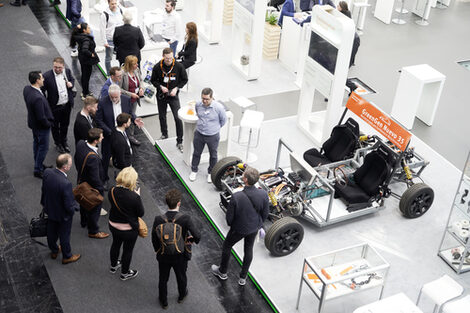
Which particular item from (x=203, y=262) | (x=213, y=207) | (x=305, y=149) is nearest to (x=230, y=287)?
(x=203, y=262)

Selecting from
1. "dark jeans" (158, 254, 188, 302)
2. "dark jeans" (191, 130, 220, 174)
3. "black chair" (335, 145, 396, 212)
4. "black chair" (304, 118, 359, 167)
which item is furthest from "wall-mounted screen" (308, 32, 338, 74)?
"dark jeans" (158, 254, 188, 302)

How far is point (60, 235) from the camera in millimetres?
7141

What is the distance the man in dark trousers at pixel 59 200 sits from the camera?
6707 mm

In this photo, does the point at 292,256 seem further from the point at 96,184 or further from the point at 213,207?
the point at 96,184

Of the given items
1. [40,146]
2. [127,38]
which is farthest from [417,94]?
[40,146]

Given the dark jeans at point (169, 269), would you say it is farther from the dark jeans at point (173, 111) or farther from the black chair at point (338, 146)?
the dark jeans at point (173, 111)

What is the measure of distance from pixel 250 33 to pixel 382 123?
403cm

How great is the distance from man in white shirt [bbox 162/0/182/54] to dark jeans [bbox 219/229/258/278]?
5144 millimetres

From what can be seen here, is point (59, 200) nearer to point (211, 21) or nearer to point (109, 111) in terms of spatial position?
point (109, 111)

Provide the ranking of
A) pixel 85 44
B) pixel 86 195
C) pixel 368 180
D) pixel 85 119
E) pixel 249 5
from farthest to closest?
pixel 249 5 < pixel 85 44 < pixel 368 180 < pixel 85 119 < pixel 86 195

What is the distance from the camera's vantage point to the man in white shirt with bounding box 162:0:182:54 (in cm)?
1077

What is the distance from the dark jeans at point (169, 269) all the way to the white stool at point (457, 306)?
281 centimetres

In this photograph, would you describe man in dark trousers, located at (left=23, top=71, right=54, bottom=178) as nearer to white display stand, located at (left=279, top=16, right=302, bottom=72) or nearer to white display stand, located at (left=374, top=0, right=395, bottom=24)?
white display stand, located at (left=279, top=16, right=302, bottom=72)

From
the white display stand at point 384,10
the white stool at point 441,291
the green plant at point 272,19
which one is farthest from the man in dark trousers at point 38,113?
the white display stand at point 384,10
